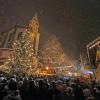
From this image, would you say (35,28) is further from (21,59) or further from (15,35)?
(21,59)

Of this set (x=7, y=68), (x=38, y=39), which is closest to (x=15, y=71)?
(x=7, y=68)

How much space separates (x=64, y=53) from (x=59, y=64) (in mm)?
4246

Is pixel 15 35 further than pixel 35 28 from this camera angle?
No

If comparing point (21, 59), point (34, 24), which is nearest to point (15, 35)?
point (34, 24)

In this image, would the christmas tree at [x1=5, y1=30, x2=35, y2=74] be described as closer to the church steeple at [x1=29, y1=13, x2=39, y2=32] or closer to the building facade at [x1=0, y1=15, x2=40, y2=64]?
the building facade at [x1=0, y1=15, x2=40, y2=64]

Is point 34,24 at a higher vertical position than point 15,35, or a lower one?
higher

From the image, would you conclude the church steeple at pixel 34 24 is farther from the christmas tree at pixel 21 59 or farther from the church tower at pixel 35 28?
the christmas tree at pixel 21 59

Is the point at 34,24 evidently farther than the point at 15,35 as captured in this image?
Yes

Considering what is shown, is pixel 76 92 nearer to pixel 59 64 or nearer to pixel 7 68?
pixel 7 68

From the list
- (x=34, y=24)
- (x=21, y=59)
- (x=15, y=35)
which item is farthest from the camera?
(x=34, y=24)

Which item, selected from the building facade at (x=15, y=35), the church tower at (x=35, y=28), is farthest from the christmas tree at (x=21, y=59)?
the church tower at (x=35, y=28)

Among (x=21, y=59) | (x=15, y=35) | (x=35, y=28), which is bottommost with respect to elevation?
(x=21, y=59)

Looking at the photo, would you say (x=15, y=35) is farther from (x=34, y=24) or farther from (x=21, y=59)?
(x=21, y=59)

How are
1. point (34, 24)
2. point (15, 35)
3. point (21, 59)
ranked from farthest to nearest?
point (34, 24), point (15, 35), point (21, 59)
